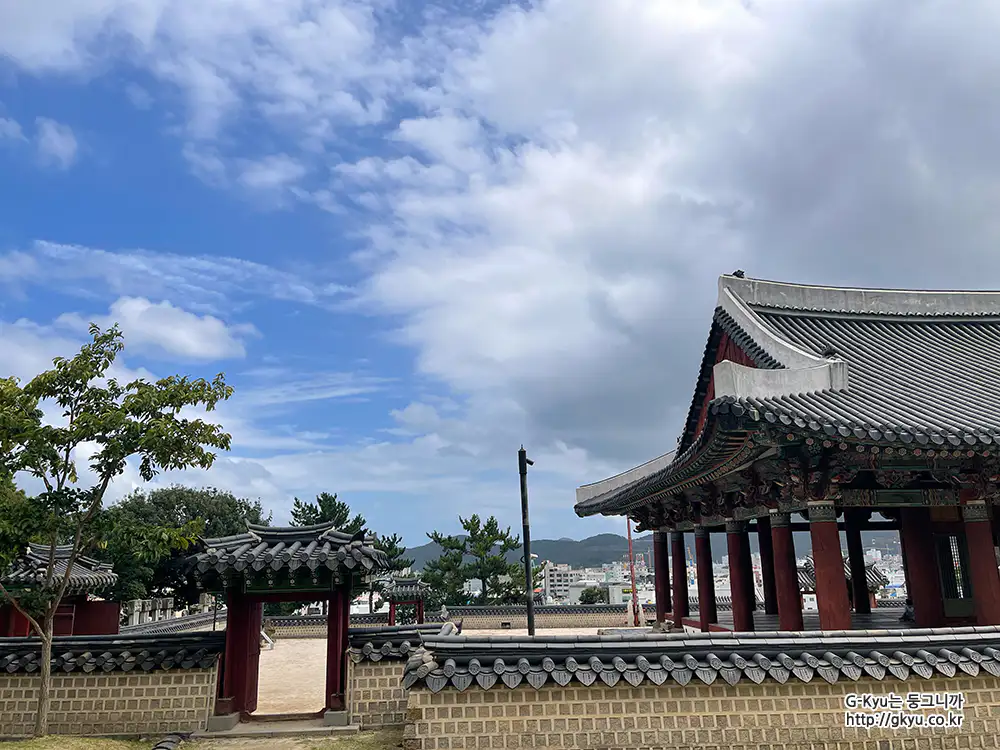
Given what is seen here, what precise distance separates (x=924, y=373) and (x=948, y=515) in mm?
2955

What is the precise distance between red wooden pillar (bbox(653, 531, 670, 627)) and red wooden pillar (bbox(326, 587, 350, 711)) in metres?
11.3

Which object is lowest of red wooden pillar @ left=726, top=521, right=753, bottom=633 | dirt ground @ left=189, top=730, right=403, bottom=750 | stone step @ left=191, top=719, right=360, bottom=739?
dirt ground @ left=189, top=730, right=403, bottom=750

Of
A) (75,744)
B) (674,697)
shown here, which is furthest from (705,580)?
(75,744)

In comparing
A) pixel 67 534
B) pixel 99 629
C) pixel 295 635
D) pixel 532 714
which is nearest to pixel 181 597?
pixel 295 635

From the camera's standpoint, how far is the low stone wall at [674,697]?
8.16 metres

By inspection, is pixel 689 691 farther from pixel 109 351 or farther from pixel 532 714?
pixel 109 351

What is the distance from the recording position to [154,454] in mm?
11742

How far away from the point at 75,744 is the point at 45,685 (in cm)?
104

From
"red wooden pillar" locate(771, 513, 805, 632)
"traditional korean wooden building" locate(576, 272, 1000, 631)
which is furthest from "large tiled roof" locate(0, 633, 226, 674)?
"red wooden pillar" locate(771, 513, 805, 632)

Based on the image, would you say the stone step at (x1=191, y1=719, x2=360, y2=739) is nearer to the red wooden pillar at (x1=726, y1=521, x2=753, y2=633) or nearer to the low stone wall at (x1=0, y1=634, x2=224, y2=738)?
the low stone wall at (x1=0, y1=634, x2=224, y2=738)

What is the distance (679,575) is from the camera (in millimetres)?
19844

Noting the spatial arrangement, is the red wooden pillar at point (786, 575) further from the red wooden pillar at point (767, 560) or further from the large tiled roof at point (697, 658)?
the red wooden pillar at point (767, 560)

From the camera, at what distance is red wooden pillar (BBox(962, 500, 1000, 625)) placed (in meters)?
11.6

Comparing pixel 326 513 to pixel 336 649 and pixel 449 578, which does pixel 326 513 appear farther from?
pixel 336 649
